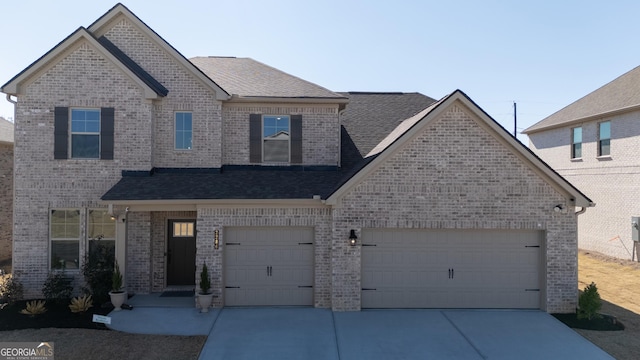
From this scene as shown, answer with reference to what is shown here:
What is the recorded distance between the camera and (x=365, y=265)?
11148mm

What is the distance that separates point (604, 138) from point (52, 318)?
74.2 ft

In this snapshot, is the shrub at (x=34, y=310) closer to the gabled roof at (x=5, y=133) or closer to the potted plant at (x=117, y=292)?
the potted plant at (x=117, y=292)

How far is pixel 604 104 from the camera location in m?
19.5

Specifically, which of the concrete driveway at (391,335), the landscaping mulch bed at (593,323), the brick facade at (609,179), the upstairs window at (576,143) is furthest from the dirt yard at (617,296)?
the upstairs window at (576,143)

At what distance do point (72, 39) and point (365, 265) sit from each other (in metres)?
10.6

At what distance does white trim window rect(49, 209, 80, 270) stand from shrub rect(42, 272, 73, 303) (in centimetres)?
58

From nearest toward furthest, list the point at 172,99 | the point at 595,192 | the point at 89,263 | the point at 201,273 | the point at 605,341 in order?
the point at 605,341
the point at 201,273
the point at 89,263
the point at 172,99
the point at 595,192

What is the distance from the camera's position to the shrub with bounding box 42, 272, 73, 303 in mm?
11281

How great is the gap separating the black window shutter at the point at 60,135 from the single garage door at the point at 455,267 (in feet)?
29.8

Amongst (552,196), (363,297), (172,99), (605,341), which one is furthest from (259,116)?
(605,341)

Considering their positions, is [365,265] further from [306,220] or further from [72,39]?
[72,39]

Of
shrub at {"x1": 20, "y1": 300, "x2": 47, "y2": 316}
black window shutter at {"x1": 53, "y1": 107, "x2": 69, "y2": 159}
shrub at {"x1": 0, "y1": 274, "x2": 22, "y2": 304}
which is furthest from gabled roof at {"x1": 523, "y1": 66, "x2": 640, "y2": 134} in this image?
shrub at {"x1": 0, "y1": 274, "x2": 22, "y2": 304}

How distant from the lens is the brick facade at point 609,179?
58.6 ft

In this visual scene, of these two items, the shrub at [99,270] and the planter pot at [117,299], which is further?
the shrub at [99,270]
